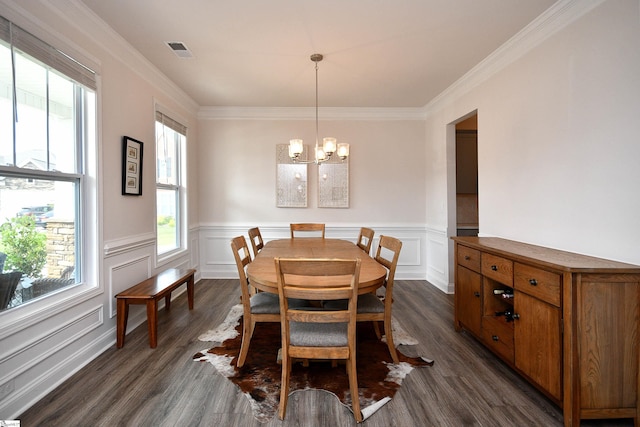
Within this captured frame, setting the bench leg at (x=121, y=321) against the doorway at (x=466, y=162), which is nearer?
the bench leg at (x=121, y=321)

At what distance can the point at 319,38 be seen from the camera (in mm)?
2580

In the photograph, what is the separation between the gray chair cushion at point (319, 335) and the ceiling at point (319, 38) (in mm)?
2289

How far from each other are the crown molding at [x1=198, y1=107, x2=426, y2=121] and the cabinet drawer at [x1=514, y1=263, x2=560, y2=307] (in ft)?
10.8

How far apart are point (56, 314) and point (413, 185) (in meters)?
4.43

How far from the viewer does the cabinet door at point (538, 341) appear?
163cm

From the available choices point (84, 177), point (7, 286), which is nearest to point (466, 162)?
point (84, 177)

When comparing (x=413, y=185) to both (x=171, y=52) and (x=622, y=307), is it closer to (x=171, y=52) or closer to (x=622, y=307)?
(x=622, y=307)

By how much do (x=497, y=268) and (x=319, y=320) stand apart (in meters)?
1.46

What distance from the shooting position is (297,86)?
12.1ft

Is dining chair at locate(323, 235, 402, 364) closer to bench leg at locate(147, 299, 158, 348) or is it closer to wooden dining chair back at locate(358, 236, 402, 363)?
wooden dining chair back at locate(358, 236, 402, 363)

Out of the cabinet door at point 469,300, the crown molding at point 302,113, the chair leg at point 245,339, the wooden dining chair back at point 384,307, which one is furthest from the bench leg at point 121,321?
the crown molding at point 302,113

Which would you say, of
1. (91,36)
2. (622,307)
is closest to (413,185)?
(622,307)

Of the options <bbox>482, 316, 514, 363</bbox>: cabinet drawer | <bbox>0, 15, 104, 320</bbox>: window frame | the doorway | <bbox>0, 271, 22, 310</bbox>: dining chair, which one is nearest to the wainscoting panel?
the doorway

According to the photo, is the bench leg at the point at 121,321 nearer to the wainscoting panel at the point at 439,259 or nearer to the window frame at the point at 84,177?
the window frame at the point at 84,177
